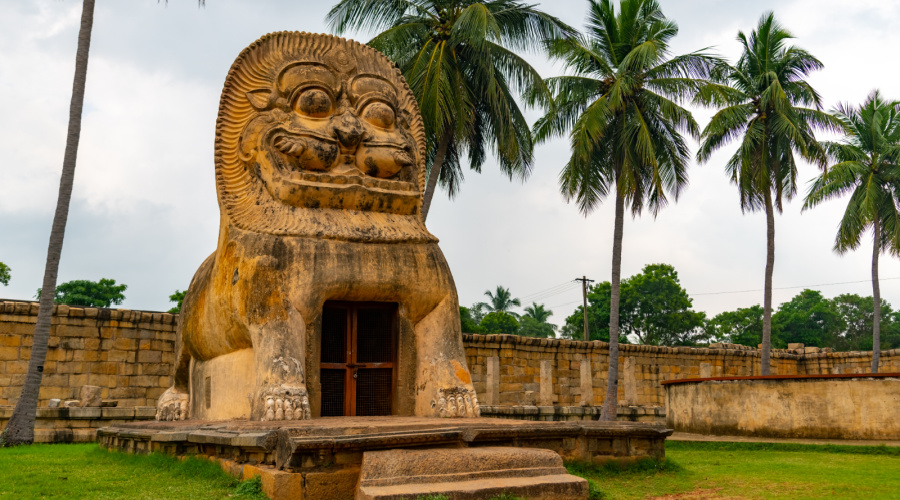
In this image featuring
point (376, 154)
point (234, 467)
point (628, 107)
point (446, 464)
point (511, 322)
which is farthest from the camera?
point (511, 322)

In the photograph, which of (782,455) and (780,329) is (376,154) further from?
(780,329)

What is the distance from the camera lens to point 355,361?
712cm

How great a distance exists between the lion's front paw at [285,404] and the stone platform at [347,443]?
0.72 ft

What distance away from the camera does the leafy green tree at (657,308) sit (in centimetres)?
3903

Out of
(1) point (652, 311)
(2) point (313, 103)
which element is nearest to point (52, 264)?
(2) point (313, 103)

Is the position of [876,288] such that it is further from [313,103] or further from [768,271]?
[313,103]

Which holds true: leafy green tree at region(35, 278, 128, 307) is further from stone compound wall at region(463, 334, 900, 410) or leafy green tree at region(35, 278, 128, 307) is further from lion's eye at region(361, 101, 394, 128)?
lion's eye at region(361, 101, 394, 128)

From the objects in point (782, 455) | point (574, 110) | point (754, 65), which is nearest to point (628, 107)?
point (574, 110)

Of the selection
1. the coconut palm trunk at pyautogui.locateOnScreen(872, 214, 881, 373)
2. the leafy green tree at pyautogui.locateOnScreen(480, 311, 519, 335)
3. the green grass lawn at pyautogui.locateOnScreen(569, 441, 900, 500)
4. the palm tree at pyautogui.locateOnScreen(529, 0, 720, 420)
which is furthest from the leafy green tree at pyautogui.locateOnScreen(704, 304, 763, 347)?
the green grass lawn at pyautogui.locateOnScreen(569, 441, 900, 500)

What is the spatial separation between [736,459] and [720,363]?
641 inches

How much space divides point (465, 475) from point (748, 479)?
8.55 feet

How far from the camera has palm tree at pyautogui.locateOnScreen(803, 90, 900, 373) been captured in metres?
21.9

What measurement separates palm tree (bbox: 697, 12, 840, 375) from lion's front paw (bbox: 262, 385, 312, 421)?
1554 centimetres

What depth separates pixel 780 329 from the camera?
148 feet
